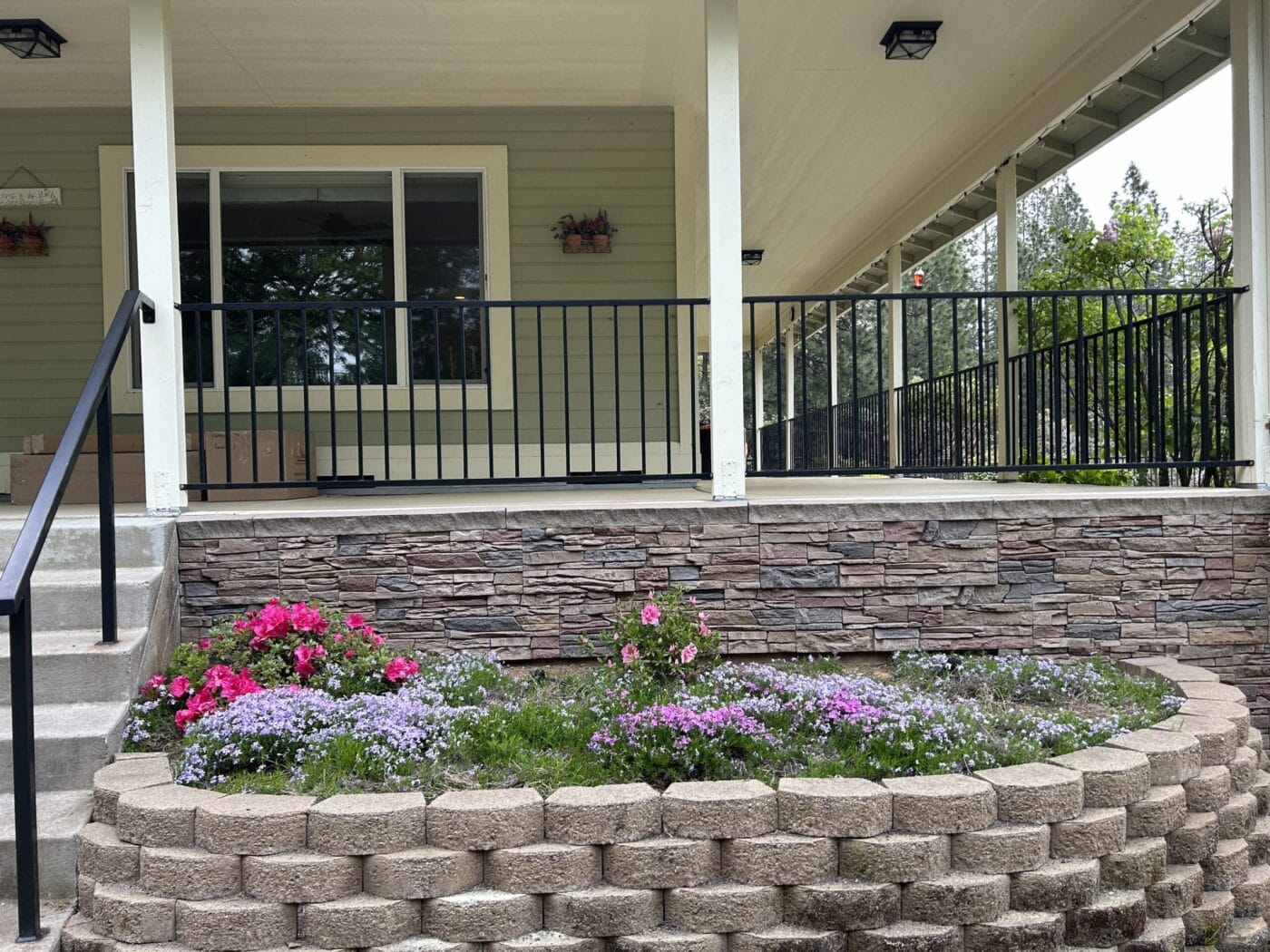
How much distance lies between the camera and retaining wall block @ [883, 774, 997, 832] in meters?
2.51

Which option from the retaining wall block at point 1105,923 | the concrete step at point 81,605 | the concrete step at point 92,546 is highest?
the concrete step at point 92,546

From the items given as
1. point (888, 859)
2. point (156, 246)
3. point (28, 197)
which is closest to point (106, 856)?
point (888, 859)

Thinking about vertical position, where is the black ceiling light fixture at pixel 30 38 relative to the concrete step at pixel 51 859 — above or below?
above

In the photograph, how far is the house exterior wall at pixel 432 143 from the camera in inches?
235

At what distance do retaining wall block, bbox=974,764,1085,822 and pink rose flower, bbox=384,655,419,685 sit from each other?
1.88 meters

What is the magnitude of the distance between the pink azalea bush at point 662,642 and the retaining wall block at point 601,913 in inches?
42.9

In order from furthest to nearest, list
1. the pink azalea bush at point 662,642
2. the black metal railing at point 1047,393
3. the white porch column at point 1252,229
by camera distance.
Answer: the black metal railing at point 1047,393
the white porch column at point 1252,229
the pink azalea bush at point 662,642

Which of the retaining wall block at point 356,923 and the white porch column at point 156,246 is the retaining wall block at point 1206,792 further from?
the white porch column at point 156,246

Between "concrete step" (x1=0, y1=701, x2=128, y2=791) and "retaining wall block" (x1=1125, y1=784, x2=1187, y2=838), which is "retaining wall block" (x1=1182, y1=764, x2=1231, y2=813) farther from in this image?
"concrete step" (x1=0, y1=701, x2=128, y2=791)

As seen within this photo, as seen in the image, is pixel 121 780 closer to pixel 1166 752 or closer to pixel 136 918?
pixel 136 918

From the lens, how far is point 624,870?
8.02ft

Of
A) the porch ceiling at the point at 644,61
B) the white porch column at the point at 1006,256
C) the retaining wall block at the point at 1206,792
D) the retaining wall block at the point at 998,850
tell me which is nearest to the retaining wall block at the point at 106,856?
the retaining wall block at the point at 998,850

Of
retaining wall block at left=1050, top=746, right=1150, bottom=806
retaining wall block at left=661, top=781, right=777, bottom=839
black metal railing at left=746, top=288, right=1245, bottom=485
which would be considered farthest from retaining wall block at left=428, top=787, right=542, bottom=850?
black metal railing at left=746, top=288, right=1245, bottom=485

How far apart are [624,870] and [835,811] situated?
54cm
